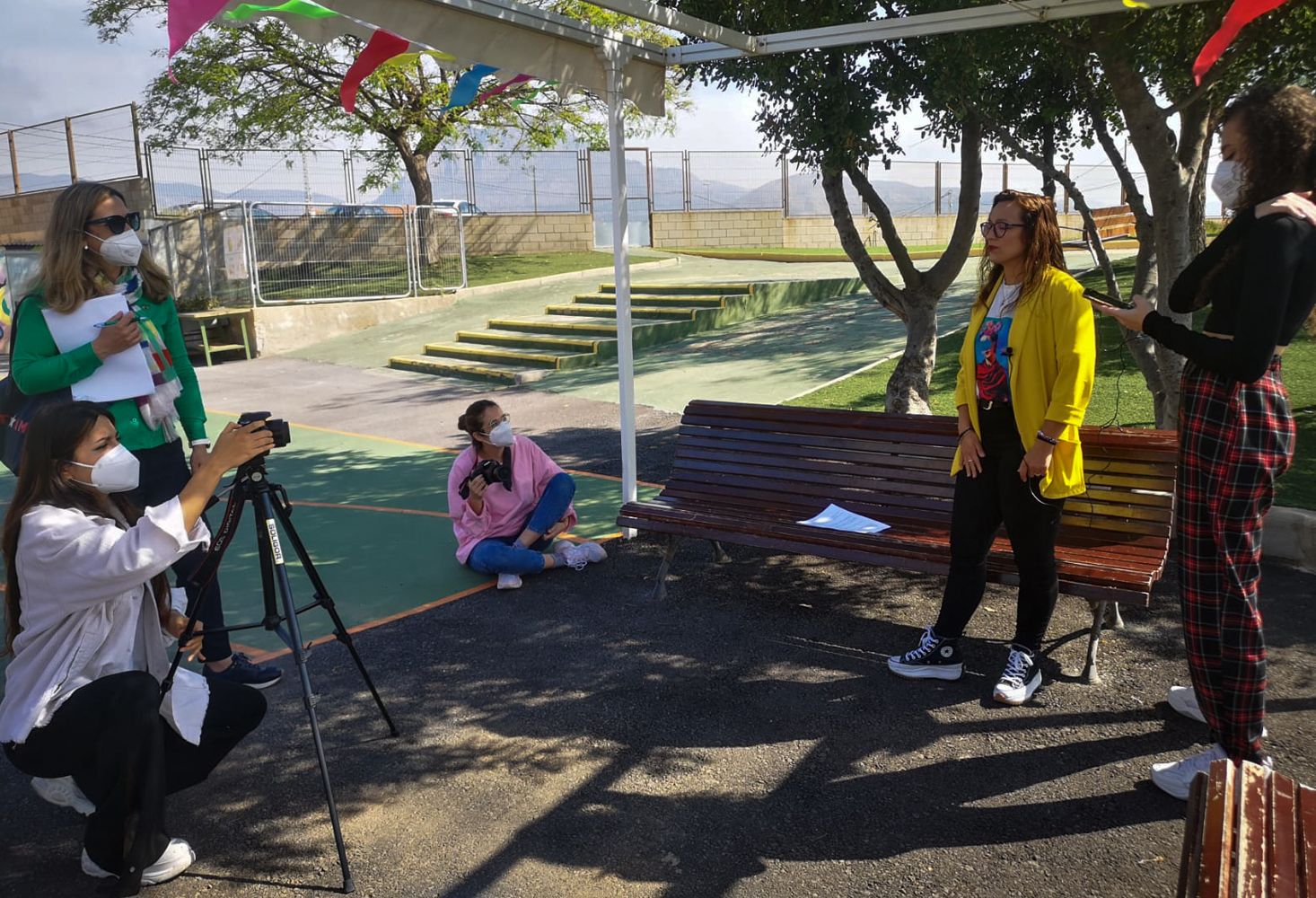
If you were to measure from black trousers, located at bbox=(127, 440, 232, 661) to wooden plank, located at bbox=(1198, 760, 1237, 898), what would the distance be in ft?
10.6

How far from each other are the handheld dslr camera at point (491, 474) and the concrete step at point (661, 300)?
887 centimetres

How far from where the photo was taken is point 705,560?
586 centimetres

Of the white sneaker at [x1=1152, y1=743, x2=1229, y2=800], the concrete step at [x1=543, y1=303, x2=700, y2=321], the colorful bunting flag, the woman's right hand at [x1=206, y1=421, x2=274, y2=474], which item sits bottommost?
the white sneaker at [x1=1152, y1=743, x2=1229, y2=800]

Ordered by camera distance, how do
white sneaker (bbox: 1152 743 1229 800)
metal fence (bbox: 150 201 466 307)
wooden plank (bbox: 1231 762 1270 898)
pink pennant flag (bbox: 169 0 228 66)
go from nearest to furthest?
wooden plank (bbox: 1231 762 1270 898) < white sneaker (bbox: 1152 743 1229 800) < pink pennant flag (bbox: 169 0 228 66) < metal fence (bbox: 150 201 466 307)

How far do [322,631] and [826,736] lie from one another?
254 centimetres

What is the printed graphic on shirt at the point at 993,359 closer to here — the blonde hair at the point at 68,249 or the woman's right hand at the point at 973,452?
the woman's right hand at the point at 973,452

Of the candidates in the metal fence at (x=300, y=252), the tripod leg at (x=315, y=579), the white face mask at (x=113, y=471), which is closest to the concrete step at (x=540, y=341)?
the metal fence at (x=300, y=252)

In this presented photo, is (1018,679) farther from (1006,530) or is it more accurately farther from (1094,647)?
(1006,530)

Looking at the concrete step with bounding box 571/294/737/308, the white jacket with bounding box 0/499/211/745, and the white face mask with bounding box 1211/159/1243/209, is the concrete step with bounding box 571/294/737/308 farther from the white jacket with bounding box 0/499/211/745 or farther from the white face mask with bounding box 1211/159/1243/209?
the white jacket with bounding box 0/499/211/745

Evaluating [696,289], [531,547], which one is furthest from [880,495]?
[696,289]

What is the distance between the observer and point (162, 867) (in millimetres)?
3162

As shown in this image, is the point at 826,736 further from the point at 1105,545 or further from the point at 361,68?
the point at 361,68

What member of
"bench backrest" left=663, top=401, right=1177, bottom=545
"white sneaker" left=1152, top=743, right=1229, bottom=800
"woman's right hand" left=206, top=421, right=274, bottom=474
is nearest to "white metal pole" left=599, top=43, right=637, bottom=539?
"bench backrest" left=663, top=401, right=1177, bottom=545

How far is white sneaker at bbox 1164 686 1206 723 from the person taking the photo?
388 cm
